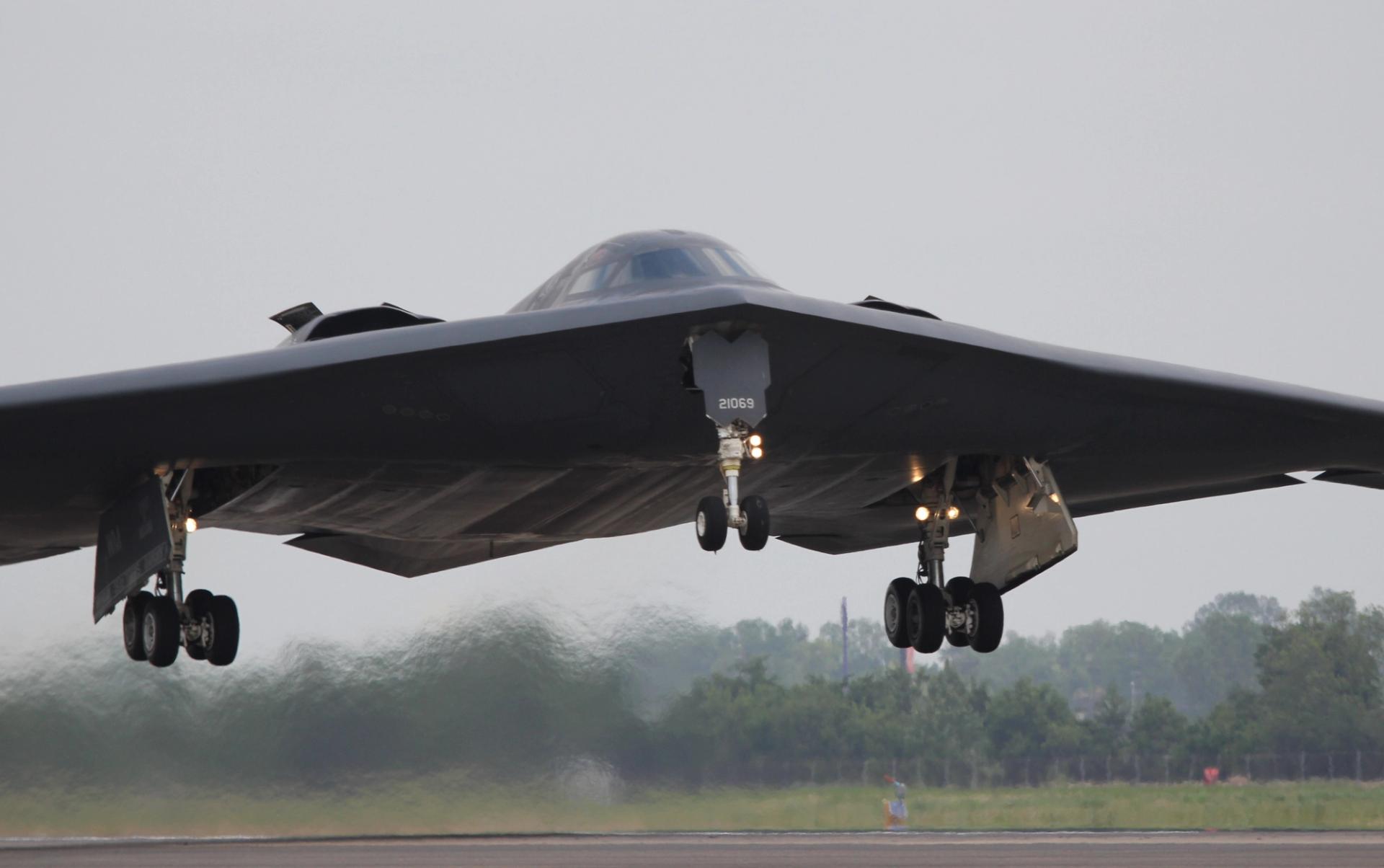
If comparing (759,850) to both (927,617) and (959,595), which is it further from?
(959,595)

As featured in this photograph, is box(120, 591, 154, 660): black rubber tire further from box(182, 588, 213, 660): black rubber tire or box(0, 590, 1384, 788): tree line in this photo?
box(0, 590, 1384, 788): tree line

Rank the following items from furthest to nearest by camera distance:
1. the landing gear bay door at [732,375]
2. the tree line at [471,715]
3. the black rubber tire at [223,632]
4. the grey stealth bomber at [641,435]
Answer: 1. the tree line at [471,715]
2. the black rubber tire at [223,632]
3. the grey stealth bomber at [641,435]
4. the landing gear bay door at [732,375]

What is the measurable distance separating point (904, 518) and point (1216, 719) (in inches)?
391

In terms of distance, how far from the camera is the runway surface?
14141 millimetres

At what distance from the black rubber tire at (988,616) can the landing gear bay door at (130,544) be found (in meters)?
7.62

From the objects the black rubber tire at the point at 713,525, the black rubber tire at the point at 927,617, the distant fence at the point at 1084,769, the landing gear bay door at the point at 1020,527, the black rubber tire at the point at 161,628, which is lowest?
the distant fence at the point at 1084,769

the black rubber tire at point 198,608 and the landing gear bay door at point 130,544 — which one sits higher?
the landing gear bay door at point 130,544

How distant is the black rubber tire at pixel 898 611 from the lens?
17203 millimetres

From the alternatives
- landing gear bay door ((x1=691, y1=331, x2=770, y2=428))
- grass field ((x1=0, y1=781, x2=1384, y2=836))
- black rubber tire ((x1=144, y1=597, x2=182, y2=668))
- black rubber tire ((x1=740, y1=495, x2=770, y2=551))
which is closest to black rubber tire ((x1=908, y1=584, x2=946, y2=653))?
black rubber tire ((x1=740, y1=495, x2=770, y2=551))

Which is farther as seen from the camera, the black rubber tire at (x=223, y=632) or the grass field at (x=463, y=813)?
the grass field at (x=463, y=813)

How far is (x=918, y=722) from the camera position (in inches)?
978

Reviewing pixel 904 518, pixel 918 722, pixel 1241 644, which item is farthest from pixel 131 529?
pixel 1241 644

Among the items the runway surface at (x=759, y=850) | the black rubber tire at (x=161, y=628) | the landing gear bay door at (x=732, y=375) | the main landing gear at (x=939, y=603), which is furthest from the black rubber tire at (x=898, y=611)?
the black rubber tire at (x=161, y=628)

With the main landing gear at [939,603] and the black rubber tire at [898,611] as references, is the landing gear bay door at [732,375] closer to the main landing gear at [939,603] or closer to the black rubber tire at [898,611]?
the main landing gear at [939,603]
